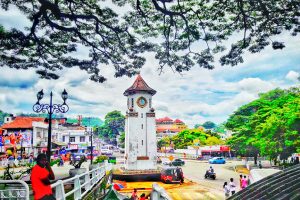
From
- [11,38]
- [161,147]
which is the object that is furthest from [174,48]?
[161,147]

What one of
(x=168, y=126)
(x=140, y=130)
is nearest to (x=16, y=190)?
(x=140, y=130)

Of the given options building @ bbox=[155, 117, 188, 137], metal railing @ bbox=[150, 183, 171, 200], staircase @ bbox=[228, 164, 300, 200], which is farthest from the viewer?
building @ bbox=[155, 117, 188, 137]

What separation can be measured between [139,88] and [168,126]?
96.0 meters

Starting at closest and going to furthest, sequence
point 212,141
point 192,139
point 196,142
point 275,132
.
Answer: point 275,132 → point 196,142 → point 212,141 → point 192,139

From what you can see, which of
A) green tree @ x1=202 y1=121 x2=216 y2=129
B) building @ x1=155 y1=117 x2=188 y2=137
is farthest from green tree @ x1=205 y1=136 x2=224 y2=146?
green tree @ x1=202 y1=121 x2=216 y2=129

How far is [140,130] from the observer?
35594 mm

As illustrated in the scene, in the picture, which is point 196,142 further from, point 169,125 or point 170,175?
point 169,125

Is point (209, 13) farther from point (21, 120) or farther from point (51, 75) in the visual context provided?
point (21, 120)

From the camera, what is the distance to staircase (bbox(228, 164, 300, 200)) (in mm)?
2907

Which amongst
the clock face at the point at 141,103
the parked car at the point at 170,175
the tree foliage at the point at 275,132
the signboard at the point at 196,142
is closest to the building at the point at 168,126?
the signboard at the point at 196,142

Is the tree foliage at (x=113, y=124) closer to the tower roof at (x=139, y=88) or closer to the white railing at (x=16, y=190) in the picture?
the tower roof at (x=139, y=88)

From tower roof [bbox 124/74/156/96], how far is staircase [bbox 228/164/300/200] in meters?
32.7

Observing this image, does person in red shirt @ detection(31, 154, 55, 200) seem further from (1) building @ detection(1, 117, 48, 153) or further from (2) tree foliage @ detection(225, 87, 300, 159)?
(1) building @ detection(1, 117, 48, 153)

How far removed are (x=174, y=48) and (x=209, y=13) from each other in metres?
1.56
